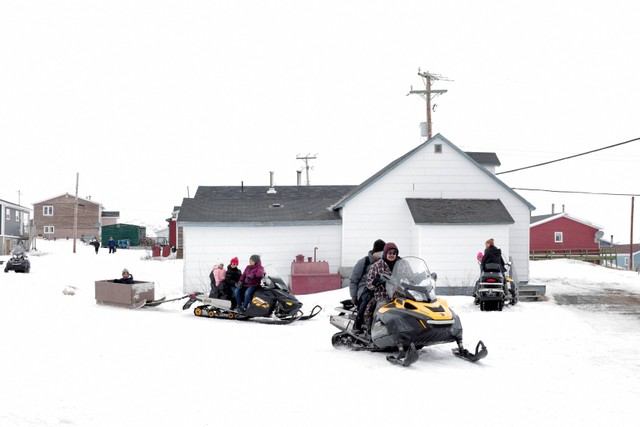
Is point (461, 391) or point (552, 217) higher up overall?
point (552, 217)

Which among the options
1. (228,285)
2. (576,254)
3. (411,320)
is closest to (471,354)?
(411,320)

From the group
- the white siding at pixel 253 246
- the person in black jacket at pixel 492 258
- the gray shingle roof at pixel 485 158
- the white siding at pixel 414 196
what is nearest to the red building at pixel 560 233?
the gray shingle roof at pixel 485 158

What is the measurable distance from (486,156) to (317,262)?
13.4 metres

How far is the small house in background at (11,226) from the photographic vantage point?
52.3 meters

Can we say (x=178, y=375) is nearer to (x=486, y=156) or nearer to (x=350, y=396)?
(x=350, y=396)

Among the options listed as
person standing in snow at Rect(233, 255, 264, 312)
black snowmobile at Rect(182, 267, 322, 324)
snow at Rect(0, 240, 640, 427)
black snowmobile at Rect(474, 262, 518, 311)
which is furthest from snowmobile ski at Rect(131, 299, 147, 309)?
black snowmobile at Rect(474, 262, 518, 311)

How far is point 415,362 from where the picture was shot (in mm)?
8266

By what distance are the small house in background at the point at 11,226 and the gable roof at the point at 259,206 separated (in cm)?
2815

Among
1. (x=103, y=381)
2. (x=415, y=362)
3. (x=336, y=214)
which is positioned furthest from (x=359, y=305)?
(x=336, y=214)

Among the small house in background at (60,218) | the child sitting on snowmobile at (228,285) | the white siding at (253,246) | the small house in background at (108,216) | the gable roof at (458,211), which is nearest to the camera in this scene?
the child sitting on snowmobile at (228,285)

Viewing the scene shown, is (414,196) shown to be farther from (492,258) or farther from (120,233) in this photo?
(120,233)

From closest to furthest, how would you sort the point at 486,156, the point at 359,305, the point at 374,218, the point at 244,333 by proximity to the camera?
the point at 359,305 → the point at 244,333 → the point at 374,218 → the point at 486,156

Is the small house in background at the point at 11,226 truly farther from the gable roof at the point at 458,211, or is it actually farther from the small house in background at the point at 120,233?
the gable roof at the point at 458,211

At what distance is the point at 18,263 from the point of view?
88.7 feet
